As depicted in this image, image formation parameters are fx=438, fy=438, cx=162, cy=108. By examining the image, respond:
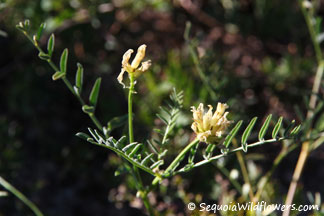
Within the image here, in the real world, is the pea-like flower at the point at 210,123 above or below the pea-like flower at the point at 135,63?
below

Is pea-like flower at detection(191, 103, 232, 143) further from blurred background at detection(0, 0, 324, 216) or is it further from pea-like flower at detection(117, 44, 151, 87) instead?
blurred background at detection(0, 0, 324, 216)

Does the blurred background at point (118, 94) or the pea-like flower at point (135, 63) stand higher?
the pea-like flower at point (135, 63)

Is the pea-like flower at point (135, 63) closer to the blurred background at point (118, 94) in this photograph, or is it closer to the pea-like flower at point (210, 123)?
the pea-like flower at point (210, 123)

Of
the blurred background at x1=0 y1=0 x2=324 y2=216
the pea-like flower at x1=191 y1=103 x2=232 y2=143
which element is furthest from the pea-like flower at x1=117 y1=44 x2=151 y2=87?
the blurred background at x1=0 y1=0 x2=324 y2=216

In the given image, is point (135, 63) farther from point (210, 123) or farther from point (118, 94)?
point (118, 94)

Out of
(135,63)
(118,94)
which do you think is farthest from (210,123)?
(118,94)

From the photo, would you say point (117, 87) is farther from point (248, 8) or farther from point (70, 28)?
point (248, 8)

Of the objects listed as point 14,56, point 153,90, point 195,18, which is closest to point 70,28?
point 14,56

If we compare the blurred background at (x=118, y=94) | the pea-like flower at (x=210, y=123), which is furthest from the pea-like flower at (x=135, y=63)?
the blurred background at (x=118, y=94)

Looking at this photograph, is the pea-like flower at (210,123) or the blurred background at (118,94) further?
the blurred background at (118,94)
